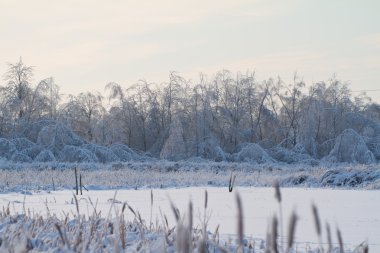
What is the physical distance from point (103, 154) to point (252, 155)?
949cm

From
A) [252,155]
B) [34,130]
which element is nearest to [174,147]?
[252,155]

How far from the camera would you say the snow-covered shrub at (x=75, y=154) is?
36062 millimetres

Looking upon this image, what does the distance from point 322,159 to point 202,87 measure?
34.4 feet

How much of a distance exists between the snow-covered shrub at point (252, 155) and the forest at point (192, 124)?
70 mm

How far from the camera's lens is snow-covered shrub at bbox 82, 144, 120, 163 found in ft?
121

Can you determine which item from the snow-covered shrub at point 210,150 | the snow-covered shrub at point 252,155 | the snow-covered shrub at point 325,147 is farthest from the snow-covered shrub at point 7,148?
the snow-covered shrub at point 325,147

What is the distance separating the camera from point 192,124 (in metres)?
43.0

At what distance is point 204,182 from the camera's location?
2089 cm

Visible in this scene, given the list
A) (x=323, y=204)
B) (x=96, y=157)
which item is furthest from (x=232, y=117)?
(x=323, y=204)

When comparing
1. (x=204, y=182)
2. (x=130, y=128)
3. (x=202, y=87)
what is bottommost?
(x=204, y=182)

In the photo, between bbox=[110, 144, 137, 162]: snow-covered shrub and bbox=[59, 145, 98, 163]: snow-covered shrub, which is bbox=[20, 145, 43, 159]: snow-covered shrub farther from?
bbox=[110, 144, 137, 162]: snow-covered shrub

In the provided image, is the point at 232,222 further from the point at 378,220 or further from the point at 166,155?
the point at 166,155

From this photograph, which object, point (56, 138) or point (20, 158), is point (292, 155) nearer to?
point (56, 138)

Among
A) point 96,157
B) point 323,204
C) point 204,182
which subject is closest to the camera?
point 323,204
